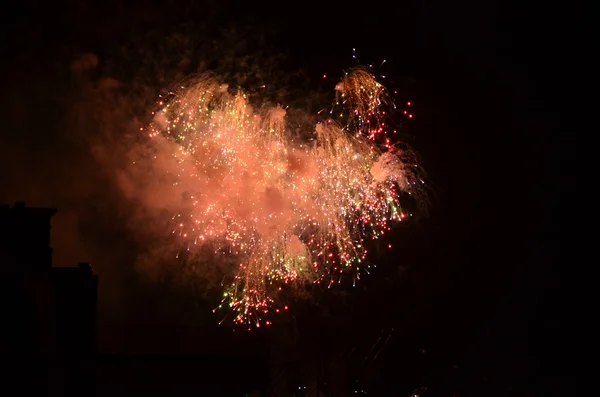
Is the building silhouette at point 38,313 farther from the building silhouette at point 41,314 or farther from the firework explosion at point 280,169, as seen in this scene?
the firework explosion at point 280,169

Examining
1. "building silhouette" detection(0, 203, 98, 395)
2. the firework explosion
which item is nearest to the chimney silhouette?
"building silhouette" detection(0, 203, 98, 395)

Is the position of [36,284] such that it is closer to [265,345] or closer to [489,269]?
[265,345]

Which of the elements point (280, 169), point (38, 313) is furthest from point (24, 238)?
point (280, 169)

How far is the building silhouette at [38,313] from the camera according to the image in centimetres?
875

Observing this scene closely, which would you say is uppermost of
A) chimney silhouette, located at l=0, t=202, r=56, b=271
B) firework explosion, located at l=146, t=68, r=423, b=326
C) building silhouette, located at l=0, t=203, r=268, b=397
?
firework explosion, located at l=146, t=68, r=423, b=326

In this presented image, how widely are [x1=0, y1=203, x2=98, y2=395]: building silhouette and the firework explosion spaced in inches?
114

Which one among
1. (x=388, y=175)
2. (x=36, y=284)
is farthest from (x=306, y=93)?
(x=36, y=284)

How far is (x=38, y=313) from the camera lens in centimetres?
895

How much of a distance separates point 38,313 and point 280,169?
14.9 feet

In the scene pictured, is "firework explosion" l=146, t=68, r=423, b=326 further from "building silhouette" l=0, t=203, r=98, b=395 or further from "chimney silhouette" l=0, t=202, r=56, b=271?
"chimney silhouette" l=0, t=202, r=56, b=271

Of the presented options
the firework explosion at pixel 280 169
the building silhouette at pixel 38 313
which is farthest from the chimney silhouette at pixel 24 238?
the firework explosion at pixel 280 169

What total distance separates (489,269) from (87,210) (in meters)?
8.69

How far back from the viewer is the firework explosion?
1084 cm

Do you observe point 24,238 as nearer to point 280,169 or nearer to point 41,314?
point 41,314
